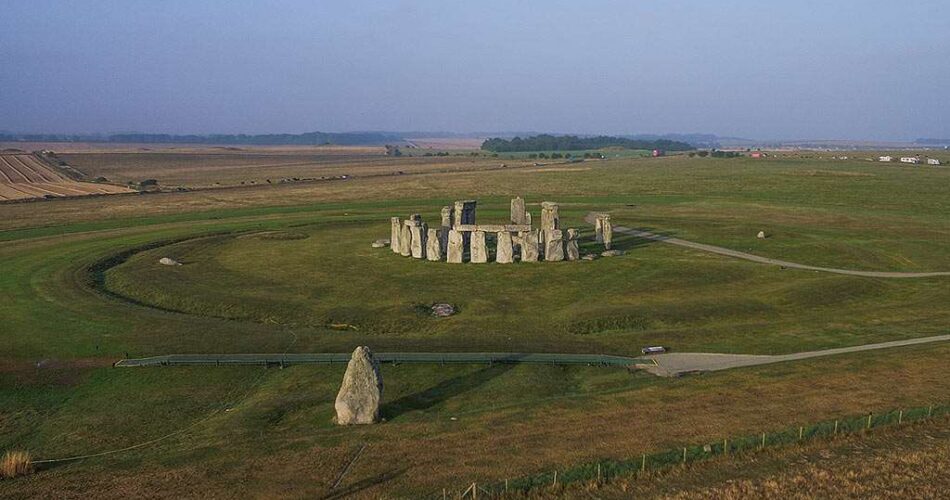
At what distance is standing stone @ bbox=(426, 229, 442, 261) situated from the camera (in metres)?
55.7

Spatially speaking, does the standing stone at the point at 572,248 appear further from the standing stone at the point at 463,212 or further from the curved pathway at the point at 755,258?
the standing stone at the point at 463,212

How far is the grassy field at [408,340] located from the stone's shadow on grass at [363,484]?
142 mm

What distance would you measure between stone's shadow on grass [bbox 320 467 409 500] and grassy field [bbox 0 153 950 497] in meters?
0.14

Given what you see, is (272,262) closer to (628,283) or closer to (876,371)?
(628,283)

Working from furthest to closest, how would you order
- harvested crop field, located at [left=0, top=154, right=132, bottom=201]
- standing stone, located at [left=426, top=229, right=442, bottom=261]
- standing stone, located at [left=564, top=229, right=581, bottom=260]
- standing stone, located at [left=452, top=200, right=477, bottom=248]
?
harvested crop field, located at [left=0, top=154, right=132, bottom=201], standing stone, located at [left=452, top=200, right=477, bottom=248], standing stone, located at [left=426, top=229, right=442, bottom=261], standing stone, located at [left=564, top=229, right=581, bottom=260]

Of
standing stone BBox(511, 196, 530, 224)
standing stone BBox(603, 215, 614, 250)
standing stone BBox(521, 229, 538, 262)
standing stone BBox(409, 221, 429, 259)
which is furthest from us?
standing stone BBox(511, 196, 530, 224)

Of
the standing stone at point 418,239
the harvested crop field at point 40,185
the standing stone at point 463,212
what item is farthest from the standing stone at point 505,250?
the harvested crop field at point 40,185

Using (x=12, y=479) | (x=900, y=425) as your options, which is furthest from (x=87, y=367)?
(x=900, y=425)

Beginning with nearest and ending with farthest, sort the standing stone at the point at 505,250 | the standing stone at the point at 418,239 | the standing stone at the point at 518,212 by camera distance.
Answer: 1. the standing stone at the point at 505,250
2. the standing stone at the point at 418,239
3. the standing stone at the point at 518,212

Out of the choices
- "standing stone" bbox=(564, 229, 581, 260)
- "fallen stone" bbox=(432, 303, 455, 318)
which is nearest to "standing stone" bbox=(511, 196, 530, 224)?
"standing stone" bbox=(564, 229, 581, 260)

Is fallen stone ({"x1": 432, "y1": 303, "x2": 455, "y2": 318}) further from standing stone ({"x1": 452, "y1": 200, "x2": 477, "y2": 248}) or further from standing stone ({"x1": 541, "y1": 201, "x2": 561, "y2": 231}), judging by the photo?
standing stone ({"x1": 452, "y1": 200, "x2": 477, "y2": 248})

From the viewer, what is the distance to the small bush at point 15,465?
2292 centimetres

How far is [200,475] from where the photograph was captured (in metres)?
22.2

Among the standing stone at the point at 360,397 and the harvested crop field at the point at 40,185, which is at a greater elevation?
the harvested crop field at the point at 40,185
